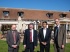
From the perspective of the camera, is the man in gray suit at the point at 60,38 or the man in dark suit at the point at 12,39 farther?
the man in dark suit at the point at 12,39

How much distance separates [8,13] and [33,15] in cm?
526

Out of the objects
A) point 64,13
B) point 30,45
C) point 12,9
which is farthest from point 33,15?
point 30,45

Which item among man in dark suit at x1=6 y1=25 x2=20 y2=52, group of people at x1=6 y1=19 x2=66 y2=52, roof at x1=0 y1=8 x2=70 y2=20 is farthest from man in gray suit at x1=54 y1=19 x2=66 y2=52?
roof at x1=0 y1=8 x2=70 y2=20

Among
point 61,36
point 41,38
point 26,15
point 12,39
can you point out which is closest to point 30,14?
point 26,15

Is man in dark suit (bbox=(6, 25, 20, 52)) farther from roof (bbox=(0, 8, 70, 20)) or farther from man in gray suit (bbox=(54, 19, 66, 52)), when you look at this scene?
roof (bbox=(0, 8, 70, 20))

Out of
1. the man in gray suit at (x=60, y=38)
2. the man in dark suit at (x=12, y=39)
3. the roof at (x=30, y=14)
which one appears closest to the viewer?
the man in gray suit at (x=60, y=38)

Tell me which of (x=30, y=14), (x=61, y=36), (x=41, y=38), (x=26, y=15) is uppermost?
(x=30, y=14)

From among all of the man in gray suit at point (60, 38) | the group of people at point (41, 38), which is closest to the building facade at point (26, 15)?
the group of people at point (41, 38)

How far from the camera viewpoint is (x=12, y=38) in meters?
8.09

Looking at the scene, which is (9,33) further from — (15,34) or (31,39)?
(31,39)

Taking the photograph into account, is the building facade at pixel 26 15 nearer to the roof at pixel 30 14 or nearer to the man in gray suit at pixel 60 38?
the roof at pixel 30 14

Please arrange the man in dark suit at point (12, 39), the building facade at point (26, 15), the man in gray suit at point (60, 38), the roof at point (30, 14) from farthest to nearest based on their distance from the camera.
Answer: the roof at point (30, 14)
the building facade at point (26, 15)
the man in dark suit at point (12, 39)
the man in gray suit at point (60, 38)

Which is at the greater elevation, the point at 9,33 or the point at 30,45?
the point at 9,33

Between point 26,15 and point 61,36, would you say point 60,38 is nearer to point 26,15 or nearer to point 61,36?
point 61,36
